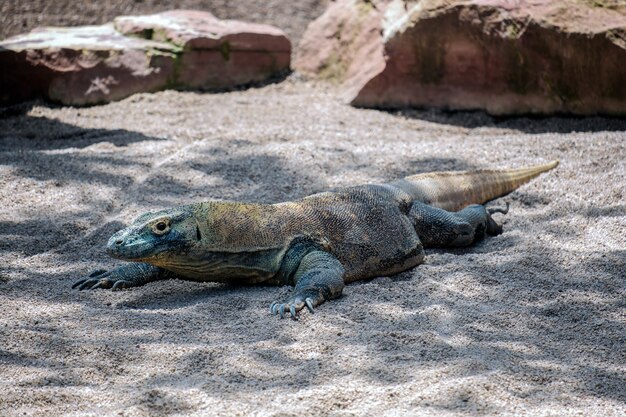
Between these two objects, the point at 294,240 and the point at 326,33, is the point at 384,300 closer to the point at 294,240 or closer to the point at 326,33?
the point at 294,240

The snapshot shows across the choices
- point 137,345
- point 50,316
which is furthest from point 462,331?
point 50,316

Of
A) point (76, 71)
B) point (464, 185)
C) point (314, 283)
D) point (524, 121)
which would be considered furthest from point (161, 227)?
point (76, 71)

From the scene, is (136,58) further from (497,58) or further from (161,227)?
(161,227)

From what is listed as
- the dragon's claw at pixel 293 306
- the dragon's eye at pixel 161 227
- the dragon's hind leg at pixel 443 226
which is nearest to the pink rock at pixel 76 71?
the dragon's hind leg at pixel 443 226

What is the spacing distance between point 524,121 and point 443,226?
279 centimetres

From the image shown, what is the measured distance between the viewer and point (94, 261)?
500 cm

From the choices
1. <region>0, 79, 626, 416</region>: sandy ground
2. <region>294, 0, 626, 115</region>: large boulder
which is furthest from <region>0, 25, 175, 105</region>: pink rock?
<region>294, 0, 626, 115</region>: large boulder

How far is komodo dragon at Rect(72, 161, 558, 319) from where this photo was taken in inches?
168

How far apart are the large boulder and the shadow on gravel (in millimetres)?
70

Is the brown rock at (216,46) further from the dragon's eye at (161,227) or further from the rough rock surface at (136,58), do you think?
the dragon's eye at (161,227)

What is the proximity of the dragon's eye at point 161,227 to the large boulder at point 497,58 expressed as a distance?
14.1 feet

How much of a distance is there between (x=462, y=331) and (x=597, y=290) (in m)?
0.92

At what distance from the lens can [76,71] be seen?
852 cm

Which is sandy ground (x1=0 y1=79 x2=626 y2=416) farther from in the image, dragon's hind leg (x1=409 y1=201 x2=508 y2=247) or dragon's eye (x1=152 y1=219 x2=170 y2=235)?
dragon's eye (x1=152 y1=219 x2=170 y2=235)
